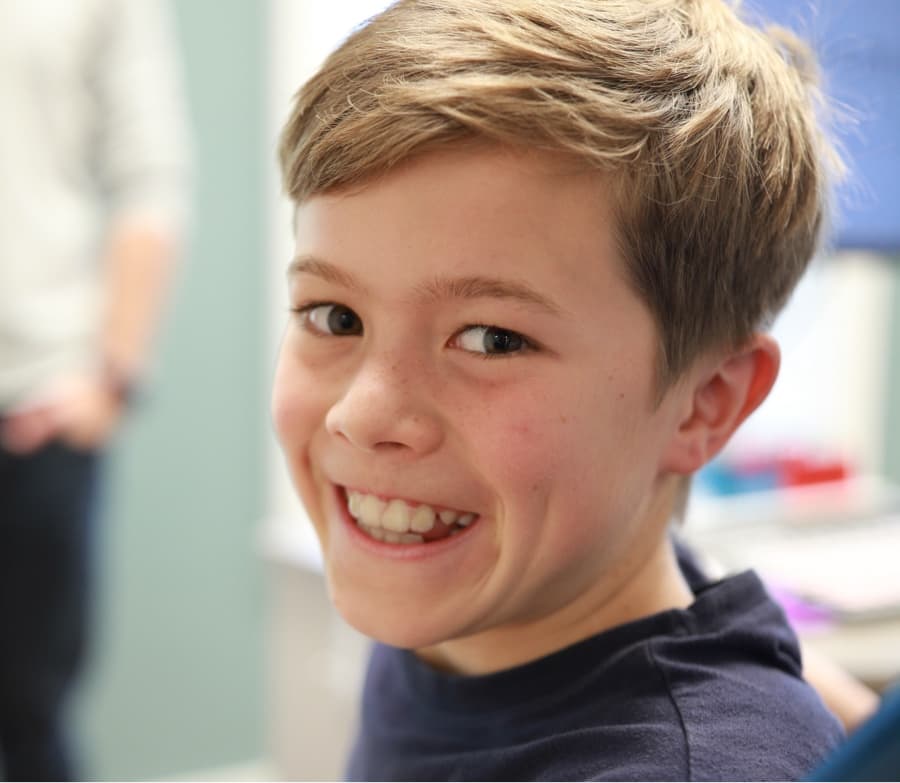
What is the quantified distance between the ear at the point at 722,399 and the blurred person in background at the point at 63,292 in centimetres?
124

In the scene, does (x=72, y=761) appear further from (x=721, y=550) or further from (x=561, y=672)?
(x=561, y=672)

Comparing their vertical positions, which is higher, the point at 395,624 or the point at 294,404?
the point at 294,404

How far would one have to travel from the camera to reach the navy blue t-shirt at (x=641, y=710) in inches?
29.0

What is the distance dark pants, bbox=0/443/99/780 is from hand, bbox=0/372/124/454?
0.02 m

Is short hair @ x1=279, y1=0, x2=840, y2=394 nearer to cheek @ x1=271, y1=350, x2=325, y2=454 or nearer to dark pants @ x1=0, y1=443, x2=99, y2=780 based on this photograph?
cheek @ x1=271, y1=350, x2=325, y2=454

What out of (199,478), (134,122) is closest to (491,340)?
(134,122)

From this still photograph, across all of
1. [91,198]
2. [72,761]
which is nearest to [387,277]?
[91,198]

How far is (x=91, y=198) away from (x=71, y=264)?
0.13 meters

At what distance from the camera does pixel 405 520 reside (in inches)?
32.4

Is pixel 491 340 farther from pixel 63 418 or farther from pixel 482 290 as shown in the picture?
pixel 63 418

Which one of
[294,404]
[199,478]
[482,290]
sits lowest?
[199,478]

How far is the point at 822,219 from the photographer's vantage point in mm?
911

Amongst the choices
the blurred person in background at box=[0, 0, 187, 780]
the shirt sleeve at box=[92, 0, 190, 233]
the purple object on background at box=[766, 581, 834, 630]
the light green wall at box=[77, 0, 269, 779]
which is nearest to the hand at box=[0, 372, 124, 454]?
the blurred person in background at box=[0, 0, 187, 780]

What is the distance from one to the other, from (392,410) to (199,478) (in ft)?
6.10
